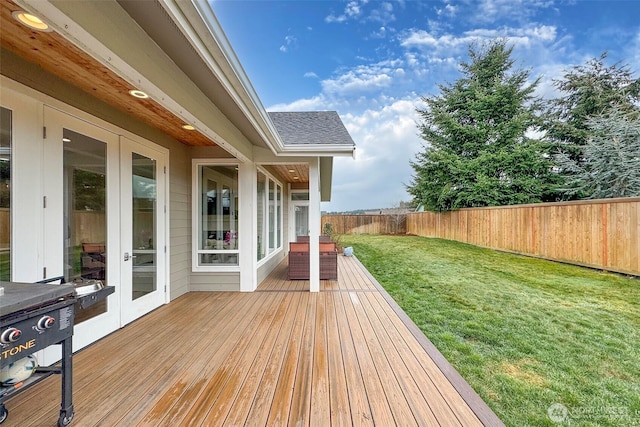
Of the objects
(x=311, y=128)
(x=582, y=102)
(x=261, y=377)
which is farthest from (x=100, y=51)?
(x=582, y=102)

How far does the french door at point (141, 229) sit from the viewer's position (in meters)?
3.49

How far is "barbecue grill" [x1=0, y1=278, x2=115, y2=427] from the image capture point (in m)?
1.38

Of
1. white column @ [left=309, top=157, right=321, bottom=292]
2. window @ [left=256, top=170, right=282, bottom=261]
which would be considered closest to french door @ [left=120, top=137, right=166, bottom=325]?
window @ [left=256, top=170, right=282, bottom=261]

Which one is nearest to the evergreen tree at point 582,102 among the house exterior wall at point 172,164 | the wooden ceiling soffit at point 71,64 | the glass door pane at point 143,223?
the house exterior wall at point 172,164

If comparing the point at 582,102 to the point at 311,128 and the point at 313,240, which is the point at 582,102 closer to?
the point at 311,128

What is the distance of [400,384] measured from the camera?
7.56 feet

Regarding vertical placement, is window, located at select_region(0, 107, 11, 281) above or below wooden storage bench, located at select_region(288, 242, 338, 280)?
above

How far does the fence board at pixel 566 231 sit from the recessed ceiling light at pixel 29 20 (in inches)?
372

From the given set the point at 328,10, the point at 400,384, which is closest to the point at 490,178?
the point at 328,10

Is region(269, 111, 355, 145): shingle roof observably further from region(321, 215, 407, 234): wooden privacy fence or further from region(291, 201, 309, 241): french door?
region(321, 215, 407, 234): wooden privacy fence

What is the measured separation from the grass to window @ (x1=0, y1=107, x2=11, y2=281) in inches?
160

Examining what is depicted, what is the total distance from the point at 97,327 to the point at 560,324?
237 inches

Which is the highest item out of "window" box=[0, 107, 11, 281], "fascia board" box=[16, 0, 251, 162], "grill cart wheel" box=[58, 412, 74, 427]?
"fascia board" box=[16, 0, 251, 162]

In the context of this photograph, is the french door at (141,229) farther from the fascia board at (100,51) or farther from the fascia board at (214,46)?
the fascia board at (214,46)
